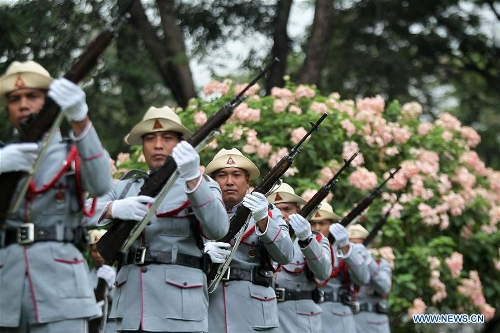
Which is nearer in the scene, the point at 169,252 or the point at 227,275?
the point at 169,252

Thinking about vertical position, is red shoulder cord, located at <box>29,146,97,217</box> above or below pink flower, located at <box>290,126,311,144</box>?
above

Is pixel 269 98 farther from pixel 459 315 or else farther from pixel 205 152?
pixel 459 315

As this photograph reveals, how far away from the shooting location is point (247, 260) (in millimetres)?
8133

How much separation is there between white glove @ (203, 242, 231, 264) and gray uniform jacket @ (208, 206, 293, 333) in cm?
42

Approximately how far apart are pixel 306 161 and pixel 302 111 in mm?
820

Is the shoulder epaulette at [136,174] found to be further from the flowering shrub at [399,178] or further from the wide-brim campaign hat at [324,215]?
the flowering shrub at [399,178]

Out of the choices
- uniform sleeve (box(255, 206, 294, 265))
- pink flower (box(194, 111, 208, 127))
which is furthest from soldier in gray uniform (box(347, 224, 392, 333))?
uniform sleeve (box(255, 206, 294, 265))

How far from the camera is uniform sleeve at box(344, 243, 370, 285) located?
10781mm

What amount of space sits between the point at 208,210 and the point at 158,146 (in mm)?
828

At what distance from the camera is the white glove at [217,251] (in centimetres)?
745

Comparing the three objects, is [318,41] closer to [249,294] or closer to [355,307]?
[355,307]

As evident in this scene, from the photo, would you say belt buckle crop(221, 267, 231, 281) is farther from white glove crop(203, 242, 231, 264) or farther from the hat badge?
the hat badge

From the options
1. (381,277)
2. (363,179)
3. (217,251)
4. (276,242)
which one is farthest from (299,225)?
(363,179)

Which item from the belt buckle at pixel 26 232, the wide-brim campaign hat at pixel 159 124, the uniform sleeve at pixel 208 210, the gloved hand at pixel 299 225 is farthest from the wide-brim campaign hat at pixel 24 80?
the gloved hand at pixel 299 225
